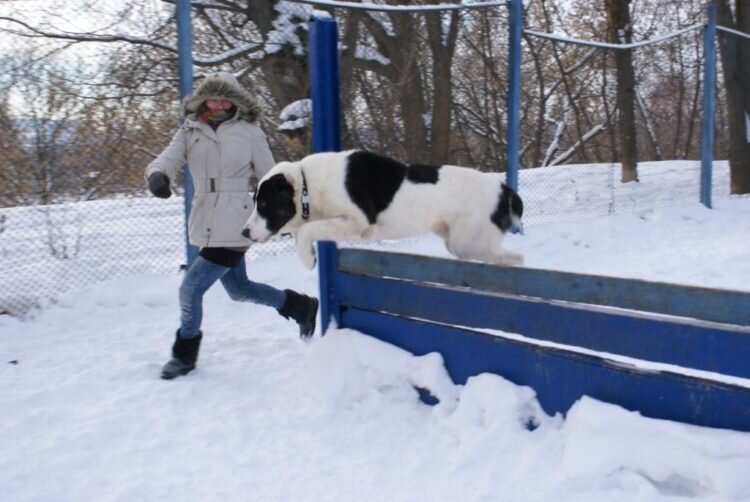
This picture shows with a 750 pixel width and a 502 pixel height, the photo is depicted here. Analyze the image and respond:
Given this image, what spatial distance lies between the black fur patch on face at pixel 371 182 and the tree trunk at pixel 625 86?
8760 millimetres

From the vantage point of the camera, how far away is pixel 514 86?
6.96m

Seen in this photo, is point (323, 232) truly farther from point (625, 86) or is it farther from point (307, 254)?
point (625, 86)

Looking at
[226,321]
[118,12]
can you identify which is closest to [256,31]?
[118,12]

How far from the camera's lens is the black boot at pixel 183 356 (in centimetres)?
385

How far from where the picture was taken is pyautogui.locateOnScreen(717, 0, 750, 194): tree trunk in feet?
36.8

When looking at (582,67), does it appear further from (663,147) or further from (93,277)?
(93,277)

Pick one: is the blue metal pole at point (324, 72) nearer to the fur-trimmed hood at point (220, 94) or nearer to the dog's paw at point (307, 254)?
the fur-trimmed hood at point (220, 94)

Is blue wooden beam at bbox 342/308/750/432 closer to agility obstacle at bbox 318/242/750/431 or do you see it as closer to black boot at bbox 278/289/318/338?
agility obstacle at bbox 318/242/750/431

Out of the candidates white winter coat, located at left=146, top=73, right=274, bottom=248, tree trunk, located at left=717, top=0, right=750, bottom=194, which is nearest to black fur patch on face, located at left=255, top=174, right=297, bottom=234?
white winter coat, located at left=146, top=73, right=274, bottom=248

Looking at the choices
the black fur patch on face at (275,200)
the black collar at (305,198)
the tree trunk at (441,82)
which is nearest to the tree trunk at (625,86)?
the tree trunk at (441,82)

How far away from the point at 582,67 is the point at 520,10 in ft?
21.7

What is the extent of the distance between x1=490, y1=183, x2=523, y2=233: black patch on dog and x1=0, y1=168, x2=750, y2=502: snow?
0.91 metres

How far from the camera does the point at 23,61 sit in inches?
213

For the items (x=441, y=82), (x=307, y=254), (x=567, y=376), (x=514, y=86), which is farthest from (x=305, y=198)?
(x=441, y=82)
